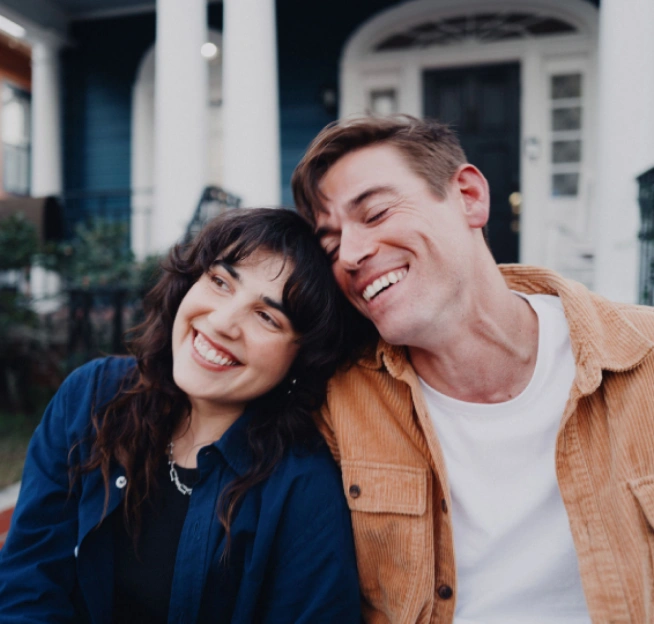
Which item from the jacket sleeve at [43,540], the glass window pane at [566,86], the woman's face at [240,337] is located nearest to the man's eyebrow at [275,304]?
the woman's face at [240,337]

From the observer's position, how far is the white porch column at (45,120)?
28.2 ft

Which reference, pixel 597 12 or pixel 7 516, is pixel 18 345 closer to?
pixel 7 516

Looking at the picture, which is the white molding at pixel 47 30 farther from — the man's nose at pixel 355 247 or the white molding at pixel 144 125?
the man's nose at pixel 355 247

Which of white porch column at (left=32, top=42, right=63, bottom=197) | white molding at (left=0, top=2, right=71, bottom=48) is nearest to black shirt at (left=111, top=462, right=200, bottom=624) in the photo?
white porch column at (left=32, top=42, right=63, bottom=197)

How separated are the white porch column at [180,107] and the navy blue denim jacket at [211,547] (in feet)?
13.2

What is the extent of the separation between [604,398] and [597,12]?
6.87 metres

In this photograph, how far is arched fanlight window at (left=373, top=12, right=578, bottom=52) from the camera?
6.96m

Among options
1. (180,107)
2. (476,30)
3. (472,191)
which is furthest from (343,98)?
(472,191)

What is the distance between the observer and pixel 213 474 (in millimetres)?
1681

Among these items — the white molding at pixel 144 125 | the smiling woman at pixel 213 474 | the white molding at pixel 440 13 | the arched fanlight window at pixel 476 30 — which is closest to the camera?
the smiling woman at pixel 213 474

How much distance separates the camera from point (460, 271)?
65.4 inches

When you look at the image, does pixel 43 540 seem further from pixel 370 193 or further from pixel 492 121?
pixel 492 121

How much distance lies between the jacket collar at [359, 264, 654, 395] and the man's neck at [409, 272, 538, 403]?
13 centimetres

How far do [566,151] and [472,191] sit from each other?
239 inches
